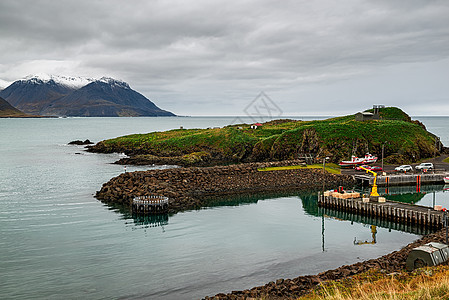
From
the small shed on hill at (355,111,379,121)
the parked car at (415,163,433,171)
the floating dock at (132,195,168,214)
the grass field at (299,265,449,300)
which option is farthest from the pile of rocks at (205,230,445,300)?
the small shed on hill at (355,111,379,121)

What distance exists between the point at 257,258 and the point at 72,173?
6092 cm

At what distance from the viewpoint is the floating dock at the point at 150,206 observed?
169ft

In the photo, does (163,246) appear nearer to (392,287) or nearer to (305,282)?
(305,282)

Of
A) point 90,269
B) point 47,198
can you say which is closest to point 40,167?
point 47,198

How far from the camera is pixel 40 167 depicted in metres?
93.1

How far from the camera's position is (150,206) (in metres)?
51.6

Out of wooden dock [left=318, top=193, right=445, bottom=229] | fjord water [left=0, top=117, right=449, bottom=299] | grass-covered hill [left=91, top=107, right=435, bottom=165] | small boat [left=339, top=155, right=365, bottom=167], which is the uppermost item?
grass-covered hill [left=91, top=107, right=435, bottom=165]

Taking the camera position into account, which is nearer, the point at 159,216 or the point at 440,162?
the point at 159,216

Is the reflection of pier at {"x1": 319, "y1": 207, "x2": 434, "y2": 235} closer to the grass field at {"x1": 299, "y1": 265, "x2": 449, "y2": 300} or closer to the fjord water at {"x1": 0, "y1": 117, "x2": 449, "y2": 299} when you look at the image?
the fjord water at {"x1": 0, "y1": 117, "x2": 449, "y2": 299}

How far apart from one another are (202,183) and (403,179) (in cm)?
3875

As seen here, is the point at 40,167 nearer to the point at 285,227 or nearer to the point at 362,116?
the point at 285,227

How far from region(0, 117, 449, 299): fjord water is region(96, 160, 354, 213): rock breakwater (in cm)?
351

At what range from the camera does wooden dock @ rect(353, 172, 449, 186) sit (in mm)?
72125

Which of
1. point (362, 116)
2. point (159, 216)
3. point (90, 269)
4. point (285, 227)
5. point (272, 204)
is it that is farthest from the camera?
point (362, 116)
